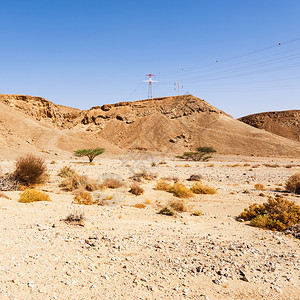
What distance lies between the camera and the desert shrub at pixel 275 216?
7.02m

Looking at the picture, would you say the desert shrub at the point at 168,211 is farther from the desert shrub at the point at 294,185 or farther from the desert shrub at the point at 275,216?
the desert shrub at the point at 294,185

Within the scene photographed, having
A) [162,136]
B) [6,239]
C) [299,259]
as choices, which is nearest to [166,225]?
[299,259]

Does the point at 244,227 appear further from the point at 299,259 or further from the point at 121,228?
the point at 121,228

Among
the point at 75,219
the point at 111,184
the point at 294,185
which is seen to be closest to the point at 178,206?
the point at 75,219

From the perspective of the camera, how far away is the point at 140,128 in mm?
76562

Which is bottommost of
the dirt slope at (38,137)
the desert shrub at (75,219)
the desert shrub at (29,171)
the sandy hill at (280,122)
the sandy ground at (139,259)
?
the sandy ground at (139,259)

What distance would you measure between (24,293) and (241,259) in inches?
147

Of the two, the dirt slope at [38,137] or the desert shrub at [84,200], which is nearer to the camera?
the desert shrub at [84,200]

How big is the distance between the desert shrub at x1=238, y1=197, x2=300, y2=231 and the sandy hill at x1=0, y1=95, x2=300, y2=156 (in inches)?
1900

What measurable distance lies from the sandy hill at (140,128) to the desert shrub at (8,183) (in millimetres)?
40893

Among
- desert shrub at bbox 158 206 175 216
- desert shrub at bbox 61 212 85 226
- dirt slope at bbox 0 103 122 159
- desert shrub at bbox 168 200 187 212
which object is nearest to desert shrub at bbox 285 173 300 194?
desert shrub at bbox 168 200 187 212

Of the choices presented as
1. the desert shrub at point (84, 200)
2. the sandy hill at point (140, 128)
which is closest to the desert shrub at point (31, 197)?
the desert shrub at point (84, 200)

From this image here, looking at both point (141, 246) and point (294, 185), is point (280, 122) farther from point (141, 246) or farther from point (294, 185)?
point (141, 246)

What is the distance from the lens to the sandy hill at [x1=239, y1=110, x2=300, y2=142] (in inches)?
4018
